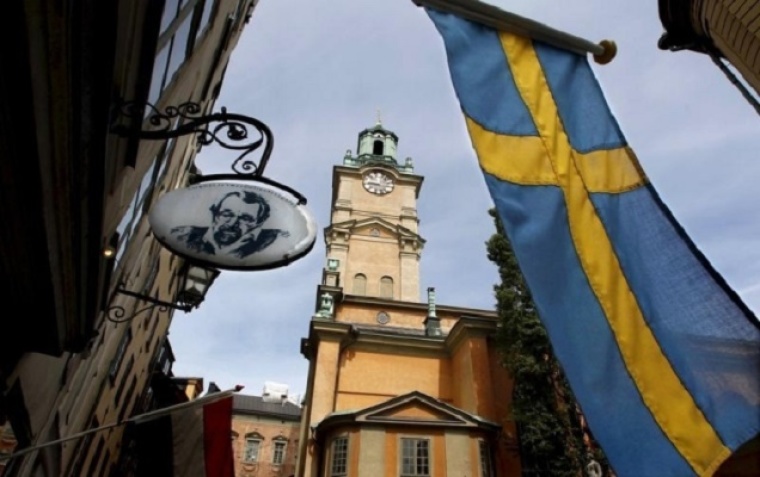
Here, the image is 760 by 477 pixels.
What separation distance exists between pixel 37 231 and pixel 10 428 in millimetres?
3314

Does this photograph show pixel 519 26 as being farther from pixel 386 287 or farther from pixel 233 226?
pixel 386 287

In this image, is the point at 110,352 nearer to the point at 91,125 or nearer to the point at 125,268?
the point at 125,268

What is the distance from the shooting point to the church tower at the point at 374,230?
3244 cm

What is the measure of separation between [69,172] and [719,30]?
32.6ft

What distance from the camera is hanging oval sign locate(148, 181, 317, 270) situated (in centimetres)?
381

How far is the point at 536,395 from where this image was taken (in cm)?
1788

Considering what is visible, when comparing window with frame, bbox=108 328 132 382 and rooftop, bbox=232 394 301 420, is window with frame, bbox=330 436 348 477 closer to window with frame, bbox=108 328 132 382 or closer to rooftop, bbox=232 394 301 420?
window with frame, bbox=108 328 132 382

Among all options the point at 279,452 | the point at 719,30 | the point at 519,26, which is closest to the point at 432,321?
the point at 719,30

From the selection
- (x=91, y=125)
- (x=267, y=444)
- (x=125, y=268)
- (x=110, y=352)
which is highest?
(x=267, y=444)

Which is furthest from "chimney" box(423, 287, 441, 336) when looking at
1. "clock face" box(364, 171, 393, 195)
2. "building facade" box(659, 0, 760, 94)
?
"building facade" box(659, 0, 760, 94)

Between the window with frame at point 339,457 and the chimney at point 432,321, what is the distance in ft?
25.3

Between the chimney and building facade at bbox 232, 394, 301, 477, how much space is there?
2288 centimetres

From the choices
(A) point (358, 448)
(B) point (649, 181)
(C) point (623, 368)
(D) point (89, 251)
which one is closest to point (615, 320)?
(C) point (623, 368)

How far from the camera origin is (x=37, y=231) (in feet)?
8.93
